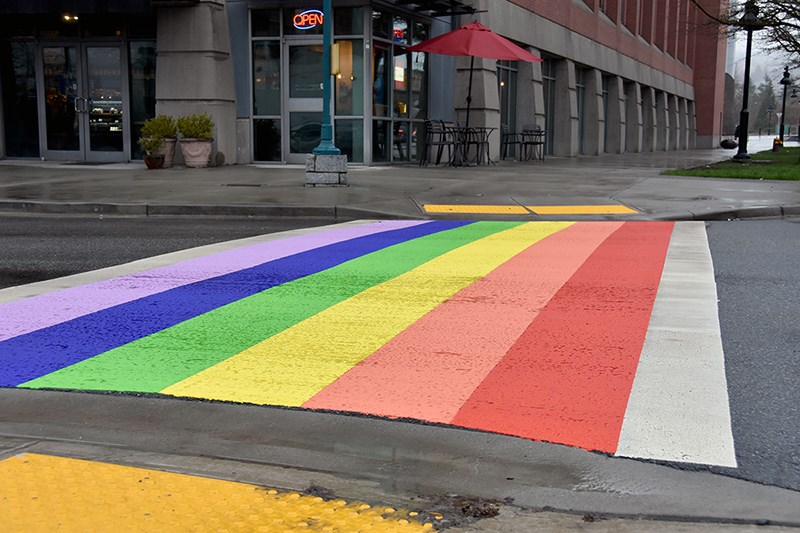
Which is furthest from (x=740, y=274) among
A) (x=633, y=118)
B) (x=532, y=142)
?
(x=633, y=118)

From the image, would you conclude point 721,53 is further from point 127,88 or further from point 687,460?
point 687,460

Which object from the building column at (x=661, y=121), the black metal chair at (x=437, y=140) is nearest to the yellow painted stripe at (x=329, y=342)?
the black metal chair at (x=437, y=140)

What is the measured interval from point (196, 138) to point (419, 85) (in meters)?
6.65

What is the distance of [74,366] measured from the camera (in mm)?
4750

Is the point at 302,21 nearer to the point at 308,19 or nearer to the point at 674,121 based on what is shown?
the point at 308,19

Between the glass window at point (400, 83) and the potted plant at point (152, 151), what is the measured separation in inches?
235

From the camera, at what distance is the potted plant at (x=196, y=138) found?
19031mm

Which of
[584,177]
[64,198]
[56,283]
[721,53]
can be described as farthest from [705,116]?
[56,283]

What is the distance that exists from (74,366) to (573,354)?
288 centimetres

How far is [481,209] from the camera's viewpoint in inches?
496

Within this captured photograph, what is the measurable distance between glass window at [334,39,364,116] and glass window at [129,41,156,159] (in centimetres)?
494

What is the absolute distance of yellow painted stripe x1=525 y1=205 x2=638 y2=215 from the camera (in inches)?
482

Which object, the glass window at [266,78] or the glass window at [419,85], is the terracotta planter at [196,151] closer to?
the glass window at [266,78]

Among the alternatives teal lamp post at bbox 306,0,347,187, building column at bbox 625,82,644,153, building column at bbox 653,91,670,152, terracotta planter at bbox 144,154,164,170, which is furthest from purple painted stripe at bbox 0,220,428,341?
building column at bbox 653,91,670,152
